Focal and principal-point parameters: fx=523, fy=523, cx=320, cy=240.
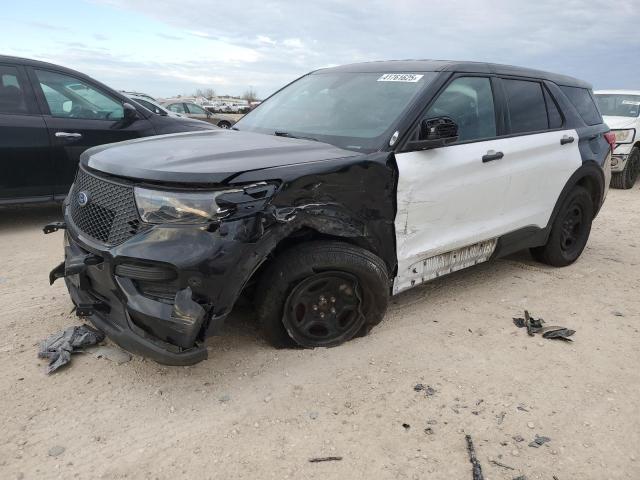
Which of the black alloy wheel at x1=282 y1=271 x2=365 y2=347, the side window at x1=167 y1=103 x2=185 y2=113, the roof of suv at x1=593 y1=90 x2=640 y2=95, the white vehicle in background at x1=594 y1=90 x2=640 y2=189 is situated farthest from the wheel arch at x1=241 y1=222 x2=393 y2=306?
the side window at x1=167 y1=103 x2=185 y2=113

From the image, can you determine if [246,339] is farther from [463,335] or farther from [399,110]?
[399,110]

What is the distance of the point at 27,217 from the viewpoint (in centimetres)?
630

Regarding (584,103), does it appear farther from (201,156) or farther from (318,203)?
(201,156)

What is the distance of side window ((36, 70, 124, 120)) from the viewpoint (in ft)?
18.5

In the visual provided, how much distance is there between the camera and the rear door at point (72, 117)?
5.62 m

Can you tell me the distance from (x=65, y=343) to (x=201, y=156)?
Answer: 4.49 ft

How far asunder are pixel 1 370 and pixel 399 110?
109 inches

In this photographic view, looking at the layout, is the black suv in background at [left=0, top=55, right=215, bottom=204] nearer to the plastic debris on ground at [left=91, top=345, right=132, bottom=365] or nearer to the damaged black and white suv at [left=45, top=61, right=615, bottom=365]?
the damaged black and white suv at [left=45, top=61, right=615, bottom=365]

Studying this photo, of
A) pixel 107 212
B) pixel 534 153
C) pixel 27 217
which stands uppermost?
pixel 534 153

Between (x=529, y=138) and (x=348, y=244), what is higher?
(x=529, y=138)

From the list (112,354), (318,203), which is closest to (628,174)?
(318,203)

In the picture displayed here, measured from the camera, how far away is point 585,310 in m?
4.03

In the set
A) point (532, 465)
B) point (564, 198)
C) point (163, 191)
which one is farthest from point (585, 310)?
point (163, 191)

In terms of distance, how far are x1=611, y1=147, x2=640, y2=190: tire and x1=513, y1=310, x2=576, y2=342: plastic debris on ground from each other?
25.0ft
